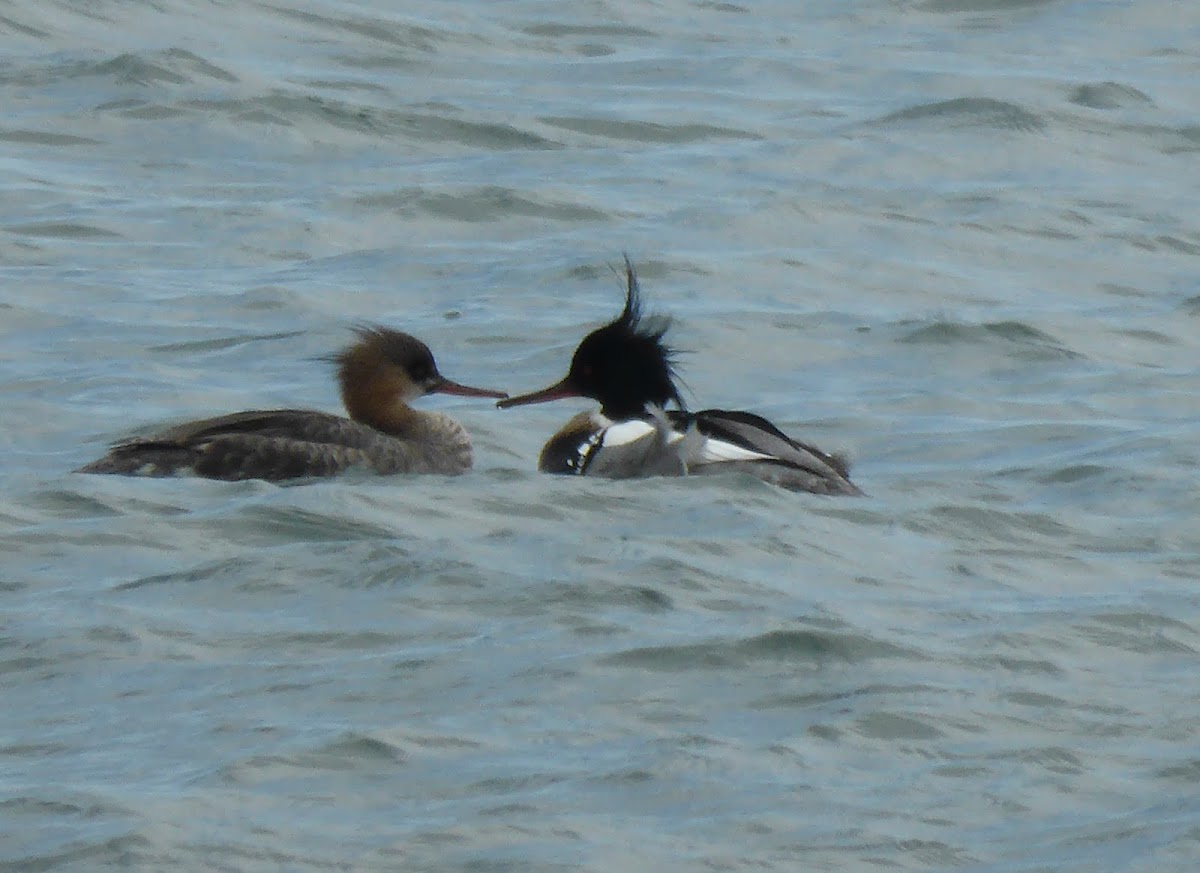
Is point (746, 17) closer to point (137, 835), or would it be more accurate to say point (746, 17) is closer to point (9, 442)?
point (9, 442)

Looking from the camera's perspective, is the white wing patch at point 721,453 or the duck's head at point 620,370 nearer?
the white wing patch at point 721,453

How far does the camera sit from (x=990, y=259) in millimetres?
13367

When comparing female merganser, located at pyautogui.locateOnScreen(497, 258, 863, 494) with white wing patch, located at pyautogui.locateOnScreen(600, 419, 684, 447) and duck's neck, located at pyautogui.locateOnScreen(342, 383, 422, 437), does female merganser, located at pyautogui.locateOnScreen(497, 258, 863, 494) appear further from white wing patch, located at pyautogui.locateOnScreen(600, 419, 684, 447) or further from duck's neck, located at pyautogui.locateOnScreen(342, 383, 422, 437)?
duck's neck, located at pyautogui.locateOnScreen(342, 383, 422, 437)

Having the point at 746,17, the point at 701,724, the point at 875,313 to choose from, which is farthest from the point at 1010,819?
the point at 746,17

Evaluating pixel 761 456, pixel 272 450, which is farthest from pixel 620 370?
pixel 272 450

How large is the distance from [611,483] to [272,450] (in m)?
1.14

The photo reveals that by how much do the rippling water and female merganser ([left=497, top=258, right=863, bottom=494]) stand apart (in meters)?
0.14

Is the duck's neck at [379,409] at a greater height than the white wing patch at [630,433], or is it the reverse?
the white wing patch at [630,433]

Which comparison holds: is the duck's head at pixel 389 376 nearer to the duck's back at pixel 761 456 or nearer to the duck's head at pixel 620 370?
the duck's head at pixel 620 370

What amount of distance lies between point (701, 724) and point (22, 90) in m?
10.1

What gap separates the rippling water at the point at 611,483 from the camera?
6.05 m

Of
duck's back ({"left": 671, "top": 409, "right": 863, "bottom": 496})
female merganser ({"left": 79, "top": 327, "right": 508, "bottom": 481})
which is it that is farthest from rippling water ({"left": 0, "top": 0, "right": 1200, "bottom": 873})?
female merganser ({"left": 79, "top": 327, "right": 508, "bottom": 481})

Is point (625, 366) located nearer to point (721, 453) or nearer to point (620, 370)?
point (620, 370)

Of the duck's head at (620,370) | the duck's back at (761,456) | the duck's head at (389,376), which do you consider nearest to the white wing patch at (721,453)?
the duck's back at (761,456)
